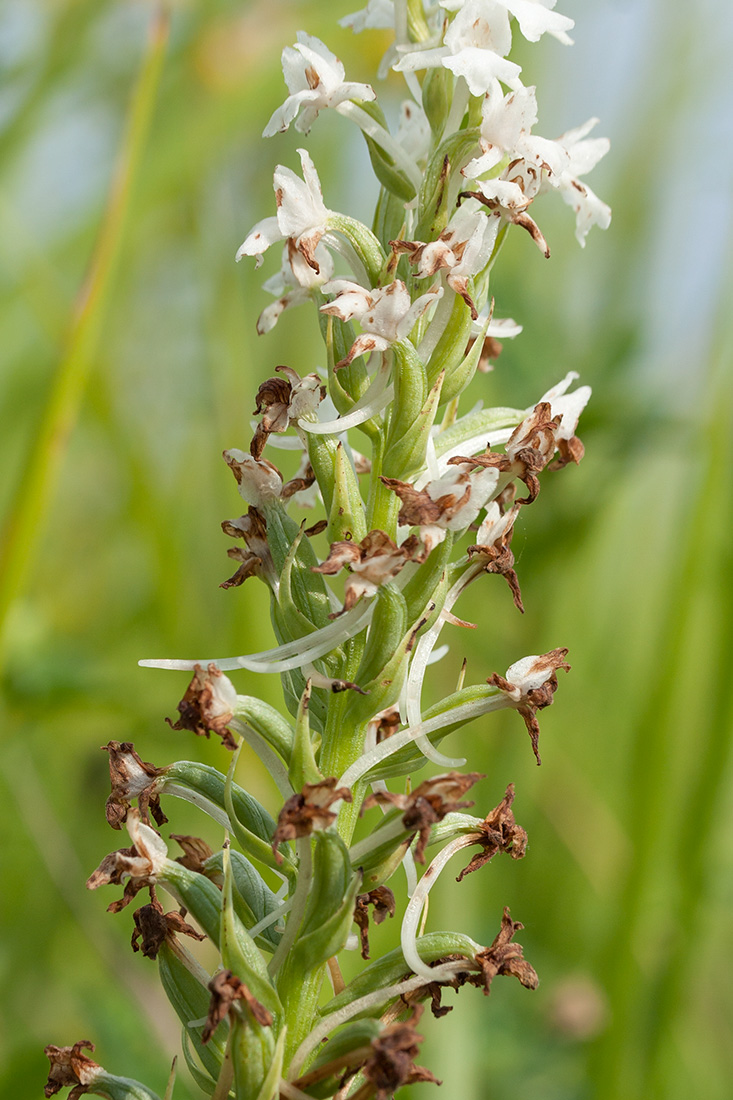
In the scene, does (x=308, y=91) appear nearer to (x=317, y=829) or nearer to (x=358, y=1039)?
(x=317, y=829)

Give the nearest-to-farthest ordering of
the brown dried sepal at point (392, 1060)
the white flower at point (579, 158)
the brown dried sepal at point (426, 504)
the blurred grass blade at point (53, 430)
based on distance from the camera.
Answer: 1. the brown dried sepal at point (392, 1060)
2. the brown dried sepal at point (426, 504)
3. the white flower at point (579, 158)
4. the blurred grass blade at point (53, 430)

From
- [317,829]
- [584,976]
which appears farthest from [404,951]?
[584,976]

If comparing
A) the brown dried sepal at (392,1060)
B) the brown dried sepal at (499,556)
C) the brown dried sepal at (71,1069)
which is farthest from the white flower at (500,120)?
the brown dried sepal at (71,1069)

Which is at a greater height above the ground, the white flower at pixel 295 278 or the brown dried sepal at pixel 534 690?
the white flower at pixel 295 278

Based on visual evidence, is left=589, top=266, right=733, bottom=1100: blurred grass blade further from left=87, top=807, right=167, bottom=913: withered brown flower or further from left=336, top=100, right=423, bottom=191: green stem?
left=87, top=807, right=167, bottom=913: withered brown flower

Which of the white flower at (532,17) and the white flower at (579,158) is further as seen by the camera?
the white flower at (579,158)

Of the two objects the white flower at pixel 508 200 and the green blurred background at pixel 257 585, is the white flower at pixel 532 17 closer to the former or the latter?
the white flower at pixel 508 200

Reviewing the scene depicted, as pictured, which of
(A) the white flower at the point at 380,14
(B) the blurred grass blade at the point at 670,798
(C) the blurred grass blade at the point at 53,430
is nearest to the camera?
(A) the white flower at the point at 380,14

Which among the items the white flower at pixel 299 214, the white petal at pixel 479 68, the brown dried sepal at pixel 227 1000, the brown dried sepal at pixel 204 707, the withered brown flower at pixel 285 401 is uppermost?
the white petal at pixel 479 68

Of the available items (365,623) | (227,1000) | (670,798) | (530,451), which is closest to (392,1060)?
(227,1000)
